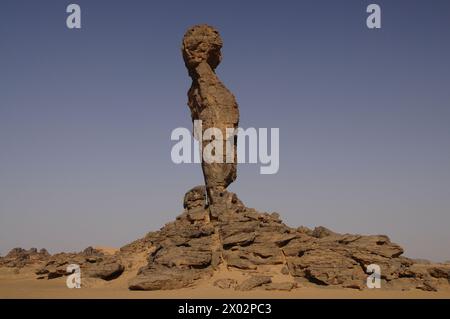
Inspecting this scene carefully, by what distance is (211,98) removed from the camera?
40219mm

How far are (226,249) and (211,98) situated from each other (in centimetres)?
1416

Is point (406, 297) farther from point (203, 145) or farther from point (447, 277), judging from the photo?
point (203, 145)

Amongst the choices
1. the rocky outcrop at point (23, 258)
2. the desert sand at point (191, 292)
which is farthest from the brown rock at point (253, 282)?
the rocky outcrop at point (23, 258)

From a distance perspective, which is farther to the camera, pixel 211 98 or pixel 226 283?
pixel 211 98

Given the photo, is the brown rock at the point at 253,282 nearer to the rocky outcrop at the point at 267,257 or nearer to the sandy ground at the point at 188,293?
the rocky outcrop at the point at 267,257

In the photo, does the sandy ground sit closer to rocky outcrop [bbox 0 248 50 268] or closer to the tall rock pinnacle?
the tall rock pinnacle

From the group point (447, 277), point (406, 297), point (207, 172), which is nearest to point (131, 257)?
point (207, 172)

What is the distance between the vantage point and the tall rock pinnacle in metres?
39.3

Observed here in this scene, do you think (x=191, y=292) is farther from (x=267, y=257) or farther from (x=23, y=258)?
(x=23, y=258)

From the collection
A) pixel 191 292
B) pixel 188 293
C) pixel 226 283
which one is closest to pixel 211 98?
pixel 226 283

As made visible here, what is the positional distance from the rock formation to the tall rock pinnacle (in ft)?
0.30

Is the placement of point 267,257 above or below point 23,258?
above

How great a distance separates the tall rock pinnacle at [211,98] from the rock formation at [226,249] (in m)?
0.09
